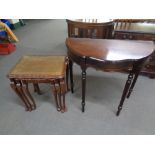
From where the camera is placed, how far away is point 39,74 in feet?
3.93

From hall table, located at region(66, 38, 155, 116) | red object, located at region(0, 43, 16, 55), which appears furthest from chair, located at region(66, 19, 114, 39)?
red object, located at region(0, 43, 16, 55)

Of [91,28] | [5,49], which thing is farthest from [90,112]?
[5,49]

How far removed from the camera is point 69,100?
1714mm

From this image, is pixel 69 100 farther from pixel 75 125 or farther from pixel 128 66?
pixel 128 66

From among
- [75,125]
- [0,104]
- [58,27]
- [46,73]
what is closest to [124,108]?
[75,125]

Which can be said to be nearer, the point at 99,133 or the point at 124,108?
the point at 99,133

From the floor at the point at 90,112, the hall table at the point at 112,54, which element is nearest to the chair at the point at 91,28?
the hall table at the point at 112,54

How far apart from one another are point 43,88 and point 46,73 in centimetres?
73

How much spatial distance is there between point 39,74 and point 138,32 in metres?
1.28

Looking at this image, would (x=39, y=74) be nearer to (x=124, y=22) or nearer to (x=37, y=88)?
(x=37, y=88)

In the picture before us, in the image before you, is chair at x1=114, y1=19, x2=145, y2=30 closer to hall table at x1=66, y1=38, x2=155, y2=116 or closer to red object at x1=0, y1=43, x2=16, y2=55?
hall table at x1=66, y1=38, x2=155, y2=116

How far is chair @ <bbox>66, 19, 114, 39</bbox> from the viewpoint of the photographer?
5.64ft

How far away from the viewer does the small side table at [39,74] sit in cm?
120

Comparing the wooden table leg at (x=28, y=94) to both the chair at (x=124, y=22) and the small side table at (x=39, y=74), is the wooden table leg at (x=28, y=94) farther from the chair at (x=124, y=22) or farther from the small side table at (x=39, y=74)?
Answer: the chair at (x=124, y=22)
